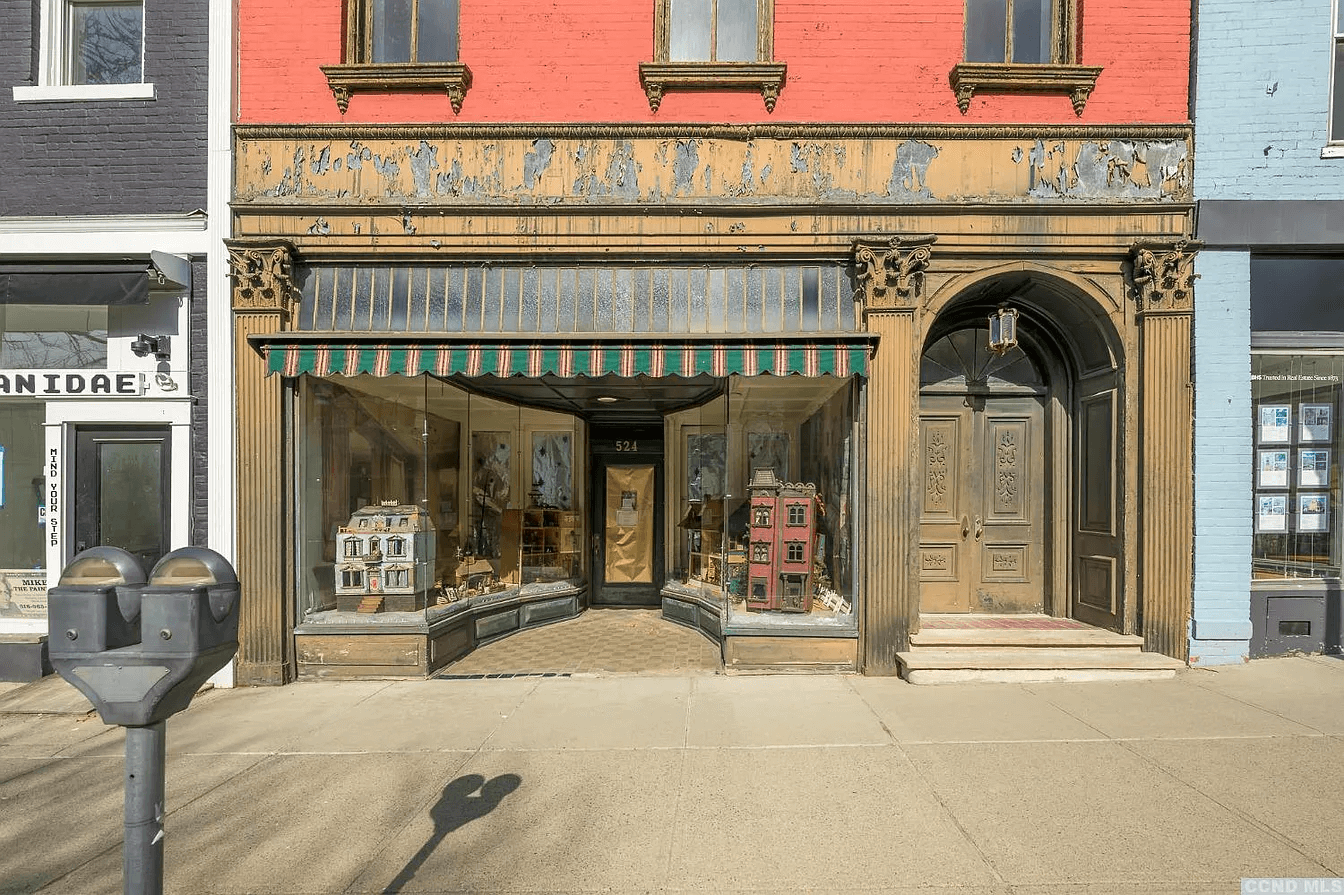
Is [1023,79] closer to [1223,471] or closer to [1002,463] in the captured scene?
[1002,463]

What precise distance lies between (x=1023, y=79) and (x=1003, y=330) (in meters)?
2.49

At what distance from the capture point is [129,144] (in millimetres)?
7395

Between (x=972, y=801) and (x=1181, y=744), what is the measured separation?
2.08 metres

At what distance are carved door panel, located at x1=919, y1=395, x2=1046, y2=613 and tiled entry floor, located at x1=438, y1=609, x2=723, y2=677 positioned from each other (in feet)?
9.25

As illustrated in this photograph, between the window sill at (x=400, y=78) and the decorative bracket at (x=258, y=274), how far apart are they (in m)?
1.68

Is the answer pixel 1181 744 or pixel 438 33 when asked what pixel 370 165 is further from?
pixel 1181 744

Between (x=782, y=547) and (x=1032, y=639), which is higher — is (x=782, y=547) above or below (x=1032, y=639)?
above

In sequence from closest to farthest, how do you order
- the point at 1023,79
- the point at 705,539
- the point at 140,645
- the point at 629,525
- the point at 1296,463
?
the point at 140,645 → the point at 1023,79 → the point at 1296,463 → the point at 705,539 → the point at 629,525

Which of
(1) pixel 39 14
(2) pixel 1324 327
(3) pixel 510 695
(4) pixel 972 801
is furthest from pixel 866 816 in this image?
(1) pixel 39 14

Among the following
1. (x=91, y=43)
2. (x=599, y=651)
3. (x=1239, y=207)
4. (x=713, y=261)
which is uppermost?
(x=91, y=43)

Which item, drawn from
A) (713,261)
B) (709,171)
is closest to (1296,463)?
(713,261)

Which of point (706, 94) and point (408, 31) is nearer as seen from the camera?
point (706, 94)

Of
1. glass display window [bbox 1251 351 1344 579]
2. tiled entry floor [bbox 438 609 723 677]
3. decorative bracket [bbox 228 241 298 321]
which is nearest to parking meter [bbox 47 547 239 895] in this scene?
tiled entry floor [bbox 438 609 723 677]

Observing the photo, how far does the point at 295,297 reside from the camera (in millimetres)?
7430
